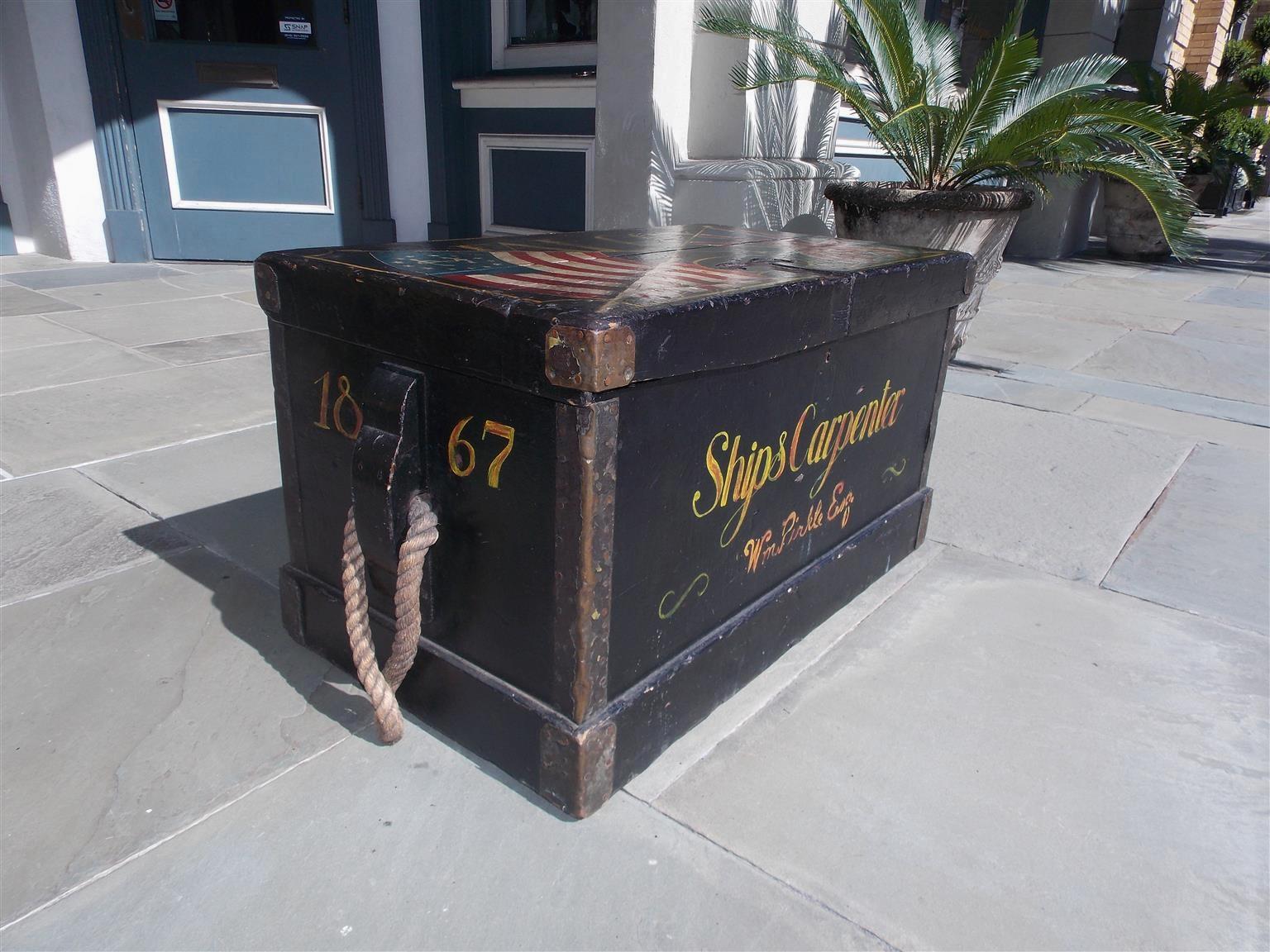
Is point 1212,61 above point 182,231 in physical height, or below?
above

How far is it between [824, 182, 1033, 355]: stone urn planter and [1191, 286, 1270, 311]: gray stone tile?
3317 mm

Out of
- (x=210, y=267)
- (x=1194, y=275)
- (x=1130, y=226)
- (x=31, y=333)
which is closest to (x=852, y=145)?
(x=1194, y=275)

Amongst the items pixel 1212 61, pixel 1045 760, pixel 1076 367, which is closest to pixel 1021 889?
pixel 1045 760

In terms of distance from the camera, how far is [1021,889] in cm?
148

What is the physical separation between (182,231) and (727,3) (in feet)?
14.7

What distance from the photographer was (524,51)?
6.54 m

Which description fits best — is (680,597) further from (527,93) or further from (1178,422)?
(527,93)

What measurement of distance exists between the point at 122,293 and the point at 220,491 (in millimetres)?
3767

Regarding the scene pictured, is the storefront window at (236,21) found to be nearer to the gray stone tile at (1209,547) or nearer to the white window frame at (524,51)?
the white window frame at (524,51)

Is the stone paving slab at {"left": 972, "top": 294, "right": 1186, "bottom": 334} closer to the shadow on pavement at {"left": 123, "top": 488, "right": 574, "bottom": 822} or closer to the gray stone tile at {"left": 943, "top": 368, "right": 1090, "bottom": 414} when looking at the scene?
the gray stone tile at {"left": 943, "top": 368, "right": 1090, "bottom": 414}

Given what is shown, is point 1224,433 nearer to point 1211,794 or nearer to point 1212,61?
point 1211,794

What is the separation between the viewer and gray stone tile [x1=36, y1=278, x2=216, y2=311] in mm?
5621

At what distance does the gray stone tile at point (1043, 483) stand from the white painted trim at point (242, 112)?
17.2ft

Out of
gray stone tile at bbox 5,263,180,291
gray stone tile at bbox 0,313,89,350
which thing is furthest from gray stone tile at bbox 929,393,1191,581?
gray stone tile at bbox 5,263,180,291
